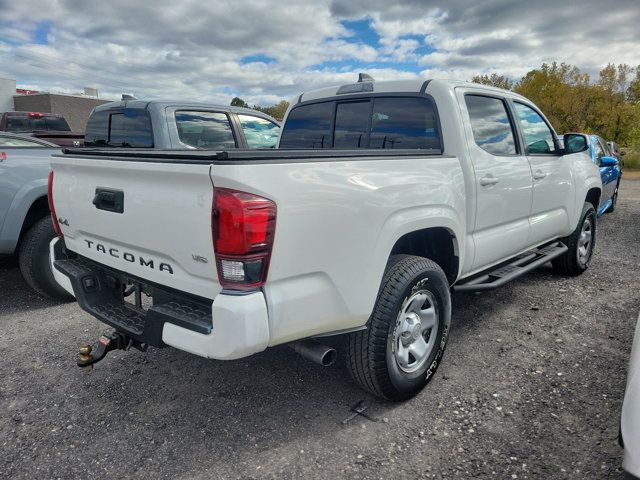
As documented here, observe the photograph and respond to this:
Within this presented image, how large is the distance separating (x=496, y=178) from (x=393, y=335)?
1.56 m

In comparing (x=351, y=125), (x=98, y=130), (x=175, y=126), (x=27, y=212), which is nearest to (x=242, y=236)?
(x=351, y=125)

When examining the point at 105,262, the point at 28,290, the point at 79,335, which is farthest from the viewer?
the point at 28,290

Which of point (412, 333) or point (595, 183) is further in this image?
point (595, 183)

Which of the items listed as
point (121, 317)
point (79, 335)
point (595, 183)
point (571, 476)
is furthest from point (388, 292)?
point (595, 183)

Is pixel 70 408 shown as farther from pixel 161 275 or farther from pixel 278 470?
pixel 278 470

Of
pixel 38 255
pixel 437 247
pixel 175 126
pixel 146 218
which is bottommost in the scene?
pixel 38 255

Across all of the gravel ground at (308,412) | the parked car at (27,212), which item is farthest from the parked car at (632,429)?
the parked car at (27,212)

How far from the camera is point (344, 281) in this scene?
234cm

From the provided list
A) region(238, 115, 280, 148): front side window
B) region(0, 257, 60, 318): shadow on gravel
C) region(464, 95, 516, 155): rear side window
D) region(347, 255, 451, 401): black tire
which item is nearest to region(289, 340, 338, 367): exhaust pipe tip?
region(347, 255, 451, 401): black tire

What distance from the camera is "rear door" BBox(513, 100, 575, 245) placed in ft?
13.6

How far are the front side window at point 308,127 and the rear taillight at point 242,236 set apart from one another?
206 cm

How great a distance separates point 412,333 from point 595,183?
3.80 m

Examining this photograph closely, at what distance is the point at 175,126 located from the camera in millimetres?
5328

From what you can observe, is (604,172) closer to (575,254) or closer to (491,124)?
(575,254)
